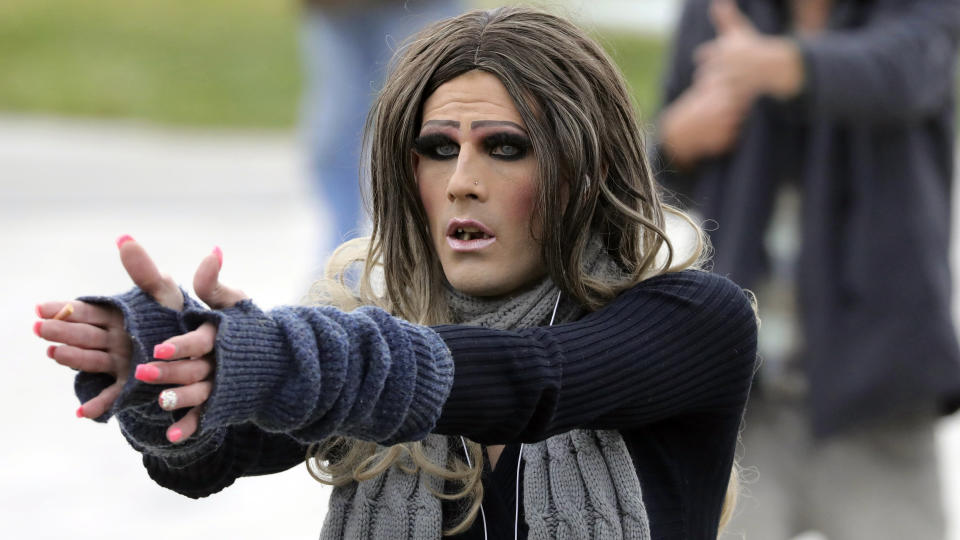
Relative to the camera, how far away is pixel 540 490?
1.98 m

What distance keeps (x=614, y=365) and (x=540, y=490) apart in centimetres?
20

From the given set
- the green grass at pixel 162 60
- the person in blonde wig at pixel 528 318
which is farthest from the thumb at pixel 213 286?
the green grass at pixel 162 60

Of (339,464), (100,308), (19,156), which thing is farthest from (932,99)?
(19,156)

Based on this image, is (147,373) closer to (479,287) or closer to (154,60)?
(479,287)

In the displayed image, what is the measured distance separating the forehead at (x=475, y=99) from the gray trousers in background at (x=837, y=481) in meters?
1.60

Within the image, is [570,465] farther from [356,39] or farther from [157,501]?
[356,39]

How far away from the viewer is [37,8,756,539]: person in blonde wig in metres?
1.88

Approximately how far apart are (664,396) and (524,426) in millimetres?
243

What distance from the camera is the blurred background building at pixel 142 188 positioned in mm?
4684

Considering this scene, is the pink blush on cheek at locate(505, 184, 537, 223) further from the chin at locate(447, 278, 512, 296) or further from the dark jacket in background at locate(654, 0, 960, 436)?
the dark jacket in background at locate(654, 0, 960, 436)

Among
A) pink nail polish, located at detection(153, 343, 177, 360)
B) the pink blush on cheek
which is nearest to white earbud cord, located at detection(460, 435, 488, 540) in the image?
the pink blush on cheek

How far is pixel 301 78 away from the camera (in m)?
14.8

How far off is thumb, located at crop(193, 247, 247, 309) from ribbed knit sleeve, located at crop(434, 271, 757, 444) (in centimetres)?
29

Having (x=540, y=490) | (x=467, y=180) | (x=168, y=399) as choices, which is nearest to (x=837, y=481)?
(x=540, y=490)
